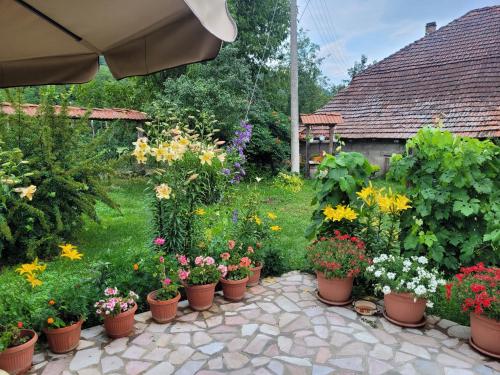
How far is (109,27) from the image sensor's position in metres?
1.87

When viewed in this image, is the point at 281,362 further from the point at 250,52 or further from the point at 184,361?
the point at 250,52

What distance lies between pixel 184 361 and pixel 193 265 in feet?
3.45

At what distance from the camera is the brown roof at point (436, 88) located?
34.7 ft

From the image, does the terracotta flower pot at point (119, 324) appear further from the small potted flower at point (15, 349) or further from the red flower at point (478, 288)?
the red flower at point (478, 288)

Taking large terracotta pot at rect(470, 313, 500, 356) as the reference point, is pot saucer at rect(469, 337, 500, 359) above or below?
below

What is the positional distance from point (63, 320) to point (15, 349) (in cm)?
36

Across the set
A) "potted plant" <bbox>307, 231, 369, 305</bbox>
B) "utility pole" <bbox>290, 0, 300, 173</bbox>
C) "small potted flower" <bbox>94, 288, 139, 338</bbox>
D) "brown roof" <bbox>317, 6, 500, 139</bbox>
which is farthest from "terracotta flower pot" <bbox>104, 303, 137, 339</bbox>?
"brown roof" <bbox>317, 6, 500, 139</bbox>

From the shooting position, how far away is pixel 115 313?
9.00ft

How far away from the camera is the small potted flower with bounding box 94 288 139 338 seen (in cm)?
273

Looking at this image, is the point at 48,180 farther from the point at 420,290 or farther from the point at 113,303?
the point at 420,290

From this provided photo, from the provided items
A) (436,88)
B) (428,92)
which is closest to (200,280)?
(428,92)

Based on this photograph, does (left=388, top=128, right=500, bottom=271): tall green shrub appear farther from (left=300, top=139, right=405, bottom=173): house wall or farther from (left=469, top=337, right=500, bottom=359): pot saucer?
(left=300, top=139, right=405, bottom=173): house wall

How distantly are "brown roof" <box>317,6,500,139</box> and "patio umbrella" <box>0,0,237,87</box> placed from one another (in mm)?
10241

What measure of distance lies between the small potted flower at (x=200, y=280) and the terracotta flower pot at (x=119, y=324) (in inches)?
22.8
